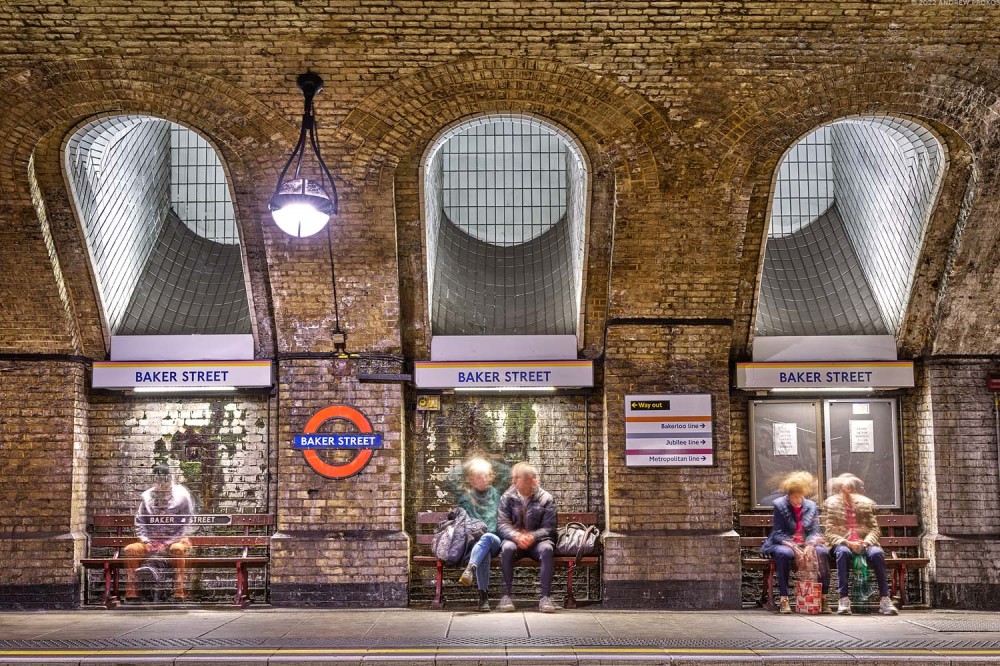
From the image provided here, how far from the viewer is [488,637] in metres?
7.76

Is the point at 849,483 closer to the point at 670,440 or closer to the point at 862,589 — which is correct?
the point at 862,589

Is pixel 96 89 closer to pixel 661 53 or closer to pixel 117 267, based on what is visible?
pixel 117 267

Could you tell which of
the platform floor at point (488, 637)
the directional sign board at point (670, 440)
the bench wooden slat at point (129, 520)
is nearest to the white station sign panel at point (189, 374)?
the bench wooden slat at point (129, 520)

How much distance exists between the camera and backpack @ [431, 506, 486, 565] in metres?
9.59

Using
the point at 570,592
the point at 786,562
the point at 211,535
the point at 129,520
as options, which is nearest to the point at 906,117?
the point at 786,562

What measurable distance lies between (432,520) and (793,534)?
3876 millimetres

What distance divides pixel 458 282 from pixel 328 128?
2.87 meters

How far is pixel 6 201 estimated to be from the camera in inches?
372

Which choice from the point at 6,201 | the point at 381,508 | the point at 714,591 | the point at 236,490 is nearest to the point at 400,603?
the point at 381,508

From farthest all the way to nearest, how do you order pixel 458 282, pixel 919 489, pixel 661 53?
pixel 458 282
pixel 919 489
pixel 661 53

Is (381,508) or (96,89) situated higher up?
(96,89)

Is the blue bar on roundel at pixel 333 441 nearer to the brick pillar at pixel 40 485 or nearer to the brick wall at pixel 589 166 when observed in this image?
the brick wall at pixel 589 166

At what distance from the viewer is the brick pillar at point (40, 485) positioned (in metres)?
9.79

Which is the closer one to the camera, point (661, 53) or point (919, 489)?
point (661, 53)
